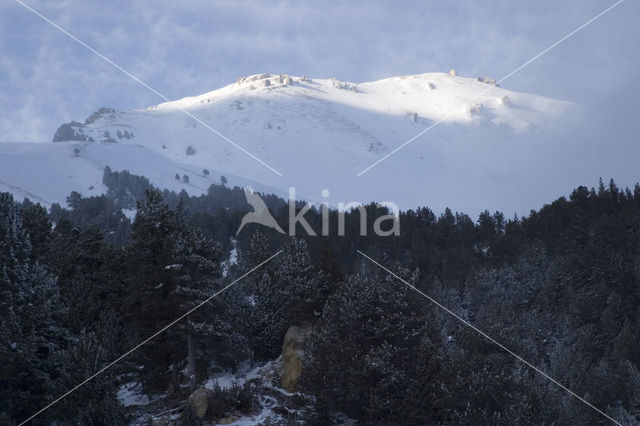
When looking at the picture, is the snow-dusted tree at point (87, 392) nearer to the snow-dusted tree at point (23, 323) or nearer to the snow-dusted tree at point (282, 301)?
the snow-dusted tree at point (23, 323)

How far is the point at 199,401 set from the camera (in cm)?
2892

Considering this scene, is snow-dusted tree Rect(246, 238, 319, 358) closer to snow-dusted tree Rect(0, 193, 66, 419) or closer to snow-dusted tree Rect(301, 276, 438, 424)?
snow-dusted tree Rect(301, 276, 438, 424)

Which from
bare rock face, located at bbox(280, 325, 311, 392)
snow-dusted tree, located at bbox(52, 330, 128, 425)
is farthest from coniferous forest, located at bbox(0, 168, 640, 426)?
bare rock face, located at bbox(280, 325, 311, 392)

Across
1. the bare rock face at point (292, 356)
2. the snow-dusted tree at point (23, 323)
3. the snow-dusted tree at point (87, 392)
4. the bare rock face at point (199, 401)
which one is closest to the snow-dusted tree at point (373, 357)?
the bare rock face at point (292, 356)

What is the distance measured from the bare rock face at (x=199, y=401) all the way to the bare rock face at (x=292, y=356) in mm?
5958

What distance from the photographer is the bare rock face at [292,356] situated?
33656 mm

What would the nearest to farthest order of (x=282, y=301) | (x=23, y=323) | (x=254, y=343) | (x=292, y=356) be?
(x=23, y=323) < (x=292, y=356) < (x=282, y=301) < (x=254, y=343)

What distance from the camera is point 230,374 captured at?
38.5m

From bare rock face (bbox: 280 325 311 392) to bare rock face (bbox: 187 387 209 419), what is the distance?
19.5ft

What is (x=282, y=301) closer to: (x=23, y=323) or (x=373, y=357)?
(x=373, y=357)

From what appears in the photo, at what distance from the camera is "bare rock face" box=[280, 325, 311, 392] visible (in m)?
33.7

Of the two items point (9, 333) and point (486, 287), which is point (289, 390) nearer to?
point (9, 333)

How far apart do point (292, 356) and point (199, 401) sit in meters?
7.28

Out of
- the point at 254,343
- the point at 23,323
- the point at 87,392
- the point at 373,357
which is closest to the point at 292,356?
the point at 254,343
